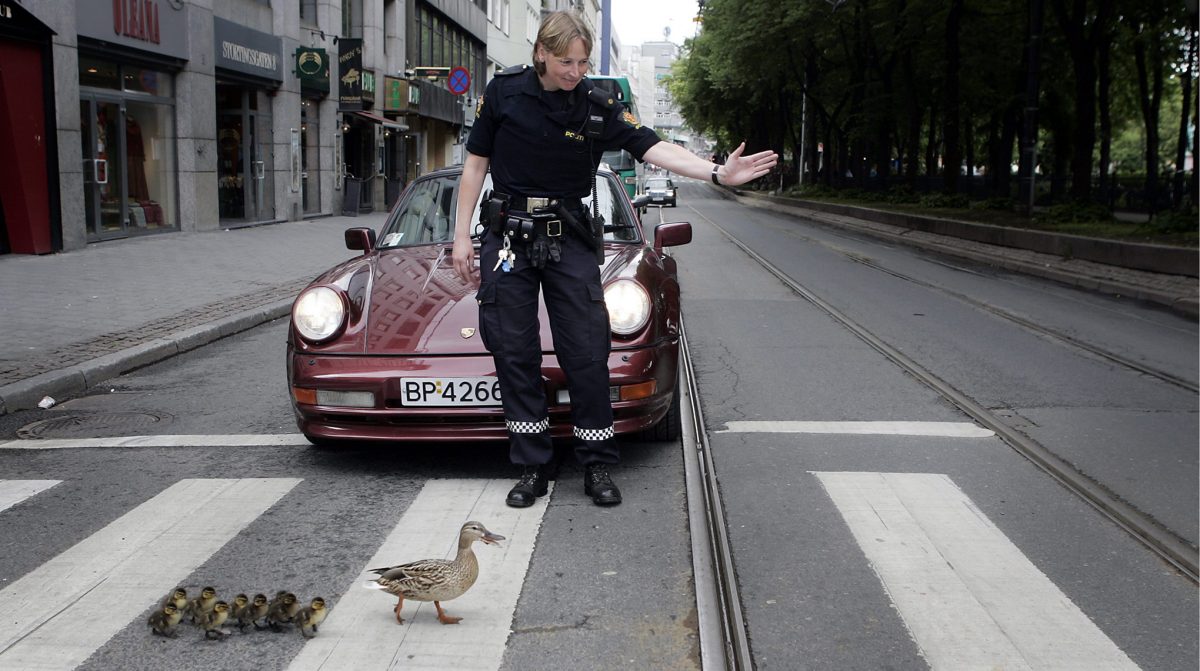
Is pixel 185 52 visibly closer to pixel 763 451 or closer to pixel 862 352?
pixel 862 352

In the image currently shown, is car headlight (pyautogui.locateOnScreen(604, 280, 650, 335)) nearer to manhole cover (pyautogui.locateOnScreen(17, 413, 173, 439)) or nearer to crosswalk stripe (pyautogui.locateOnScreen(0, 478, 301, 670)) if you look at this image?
crosswalk stripe (pyautogui.locateOnScreen(0, 478, 301, 670))

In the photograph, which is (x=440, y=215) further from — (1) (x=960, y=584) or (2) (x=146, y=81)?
(2) (x=146, y=81)

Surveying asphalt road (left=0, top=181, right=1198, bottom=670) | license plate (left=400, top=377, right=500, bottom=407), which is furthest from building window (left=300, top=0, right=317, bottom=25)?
license plate (left=400, top=377, right=500, bottom=407)

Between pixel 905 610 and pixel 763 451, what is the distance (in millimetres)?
2047

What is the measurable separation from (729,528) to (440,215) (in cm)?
290

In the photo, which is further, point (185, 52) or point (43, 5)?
point (185, 52)

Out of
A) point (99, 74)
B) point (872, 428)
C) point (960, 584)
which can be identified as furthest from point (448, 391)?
point (99, 74)

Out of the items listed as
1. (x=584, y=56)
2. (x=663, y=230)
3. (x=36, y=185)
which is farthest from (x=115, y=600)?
(x=36, y=185)

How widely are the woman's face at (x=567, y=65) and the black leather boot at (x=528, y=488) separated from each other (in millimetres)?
1557

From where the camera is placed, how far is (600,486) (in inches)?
183

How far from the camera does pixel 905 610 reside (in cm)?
354

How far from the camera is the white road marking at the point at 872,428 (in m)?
5.97

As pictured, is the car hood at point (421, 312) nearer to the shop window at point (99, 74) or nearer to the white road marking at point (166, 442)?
the white road marking at point (166, 442)

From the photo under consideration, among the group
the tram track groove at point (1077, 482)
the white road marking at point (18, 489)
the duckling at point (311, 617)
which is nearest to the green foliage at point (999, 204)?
the tram track groove at point (1077, 482)
